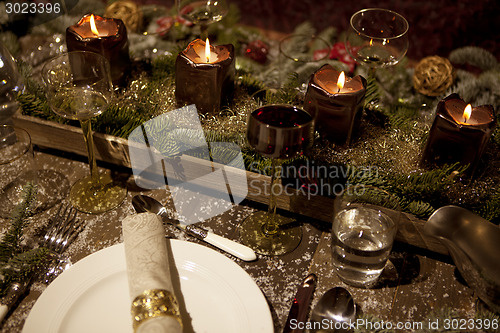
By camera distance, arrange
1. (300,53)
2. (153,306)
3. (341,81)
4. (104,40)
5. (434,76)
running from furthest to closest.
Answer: (300,53), (434,76), (104,40), (341,81), (153,306)

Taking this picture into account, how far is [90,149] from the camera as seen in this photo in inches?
39.0

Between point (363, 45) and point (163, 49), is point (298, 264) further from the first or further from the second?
point (163, 49)

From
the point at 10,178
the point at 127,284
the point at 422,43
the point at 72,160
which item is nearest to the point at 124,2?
the point at 72,160

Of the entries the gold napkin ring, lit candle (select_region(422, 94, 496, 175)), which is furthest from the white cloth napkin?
lit candle (select_region(422, 94, 496, 175))

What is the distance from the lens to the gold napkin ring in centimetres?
68

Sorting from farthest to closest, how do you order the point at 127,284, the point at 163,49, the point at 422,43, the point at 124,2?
1. the point at 422,43
2. the point at 124,2
3. the point at 163,49
4. the point at 127,284

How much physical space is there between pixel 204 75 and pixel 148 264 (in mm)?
433

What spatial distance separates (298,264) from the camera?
35.0 inches

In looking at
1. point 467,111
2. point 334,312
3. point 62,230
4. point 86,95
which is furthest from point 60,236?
point 467,111

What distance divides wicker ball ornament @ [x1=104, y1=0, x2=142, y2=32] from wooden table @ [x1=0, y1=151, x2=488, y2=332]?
662 millimetres

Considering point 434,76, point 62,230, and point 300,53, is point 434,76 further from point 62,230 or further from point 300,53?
point 62,230

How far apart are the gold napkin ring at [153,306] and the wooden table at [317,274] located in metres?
0.19

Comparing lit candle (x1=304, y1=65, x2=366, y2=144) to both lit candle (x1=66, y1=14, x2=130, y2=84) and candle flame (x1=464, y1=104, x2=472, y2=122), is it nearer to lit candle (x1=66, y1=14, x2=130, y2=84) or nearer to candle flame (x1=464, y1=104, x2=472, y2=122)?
candle flame (x1=464, y1=104, x2=472, y2=122)

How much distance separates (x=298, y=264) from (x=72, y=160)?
1.97ft
